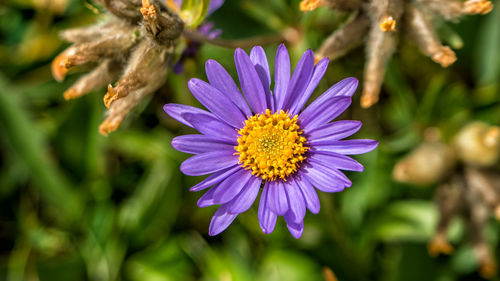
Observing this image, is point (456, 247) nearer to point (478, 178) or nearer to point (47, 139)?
point (478, 178)

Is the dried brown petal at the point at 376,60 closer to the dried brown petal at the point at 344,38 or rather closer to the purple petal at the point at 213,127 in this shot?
the dried brown petal at the point at 344,38

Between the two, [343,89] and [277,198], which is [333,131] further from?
[277,198]

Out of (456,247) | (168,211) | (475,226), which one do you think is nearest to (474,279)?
(456,247)

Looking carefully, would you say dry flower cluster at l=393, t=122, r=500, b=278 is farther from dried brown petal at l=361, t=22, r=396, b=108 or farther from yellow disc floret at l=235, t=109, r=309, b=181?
yellow disc floret at l=235, t=109, r=309, b=181

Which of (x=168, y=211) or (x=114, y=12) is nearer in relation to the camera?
(x=114, y=12)

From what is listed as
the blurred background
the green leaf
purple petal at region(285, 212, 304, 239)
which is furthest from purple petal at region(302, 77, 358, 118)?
the green leaf

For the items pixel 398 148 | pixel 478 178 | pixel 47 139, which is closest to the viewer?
pixel 478 178

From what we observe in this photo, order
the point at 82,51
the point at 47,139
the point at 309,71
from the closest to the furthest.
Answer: the point at 309,71 < the point at 82,51 < the point at 47,139
